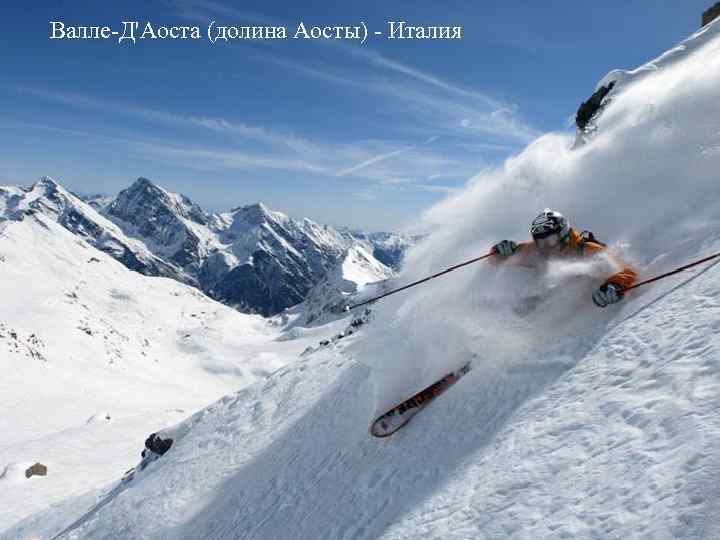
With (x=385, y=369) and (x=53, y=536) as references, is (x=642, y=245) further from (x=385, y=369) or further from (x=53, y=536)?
(x=53, y=536)

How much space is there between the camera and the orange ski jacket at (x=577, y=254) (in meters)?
9.40

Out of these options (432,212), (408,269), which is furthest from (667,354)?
(432,212)

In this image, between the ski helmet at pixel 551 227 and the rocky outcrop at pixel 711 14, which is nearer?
the ski helmet at pixel 551 227

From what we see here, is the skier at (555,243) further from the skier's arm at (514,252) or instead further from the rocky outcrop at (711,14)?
the rocky outcrop at (711,14)

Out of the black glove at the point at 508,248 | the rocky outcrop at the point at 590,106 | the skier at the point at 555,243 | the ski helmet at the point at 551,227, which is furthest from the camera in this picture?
the rocky outcrop at the point at 590,106

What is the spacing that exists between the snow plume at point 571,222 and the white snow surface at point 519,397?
0.20 feet

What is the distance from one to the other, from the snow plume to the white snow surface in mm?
61

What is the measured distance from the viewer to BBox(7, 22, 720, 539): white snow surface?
19.2ft

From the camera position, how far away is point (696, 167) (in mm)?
12320

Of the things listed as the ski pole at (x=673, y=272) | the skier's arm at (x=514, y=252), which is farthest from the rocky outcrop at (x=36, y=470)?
the ski pole at (x=673, y=272)

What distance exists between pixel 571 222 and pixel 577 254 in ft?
16.2

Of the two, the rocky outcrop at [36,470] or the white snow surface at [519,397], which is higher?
the rocky outcrop at [36,470]

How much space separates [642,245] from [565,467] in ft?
22.9

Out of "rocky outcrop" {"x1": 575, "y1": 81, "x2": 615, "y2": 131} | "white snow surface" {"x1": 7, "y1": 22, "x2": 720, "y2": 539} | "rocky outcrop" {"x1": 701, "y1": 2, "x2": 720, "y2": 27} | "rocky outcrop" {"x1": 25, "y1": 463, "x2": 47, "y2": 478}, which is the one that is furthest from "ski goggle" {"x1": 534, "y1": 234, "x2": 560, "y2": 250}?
"rocky outcrop" {"x1": 25, "y1": 463, "x2": 47, "y2": 478}
